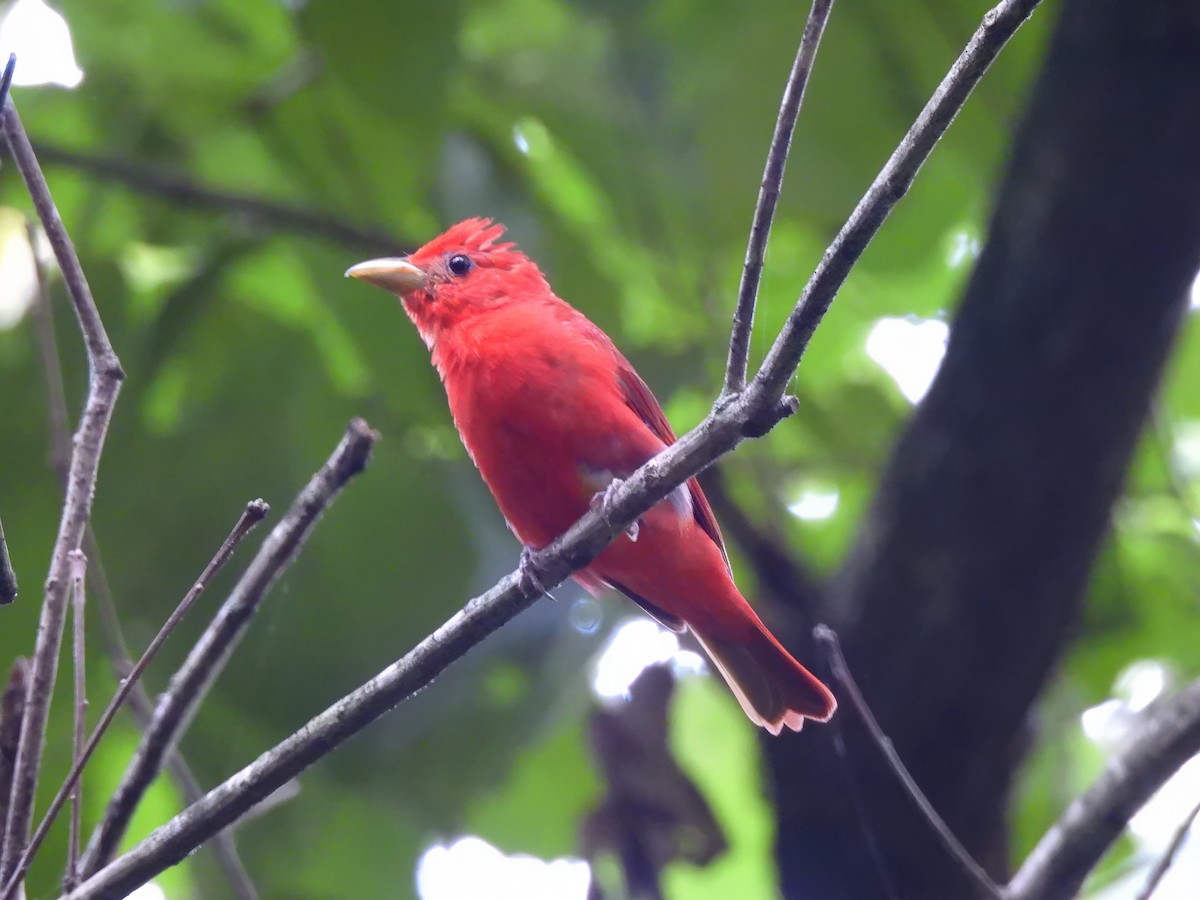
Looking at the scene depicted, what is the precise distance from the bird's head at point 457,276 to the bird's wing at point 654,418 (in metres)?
0.49

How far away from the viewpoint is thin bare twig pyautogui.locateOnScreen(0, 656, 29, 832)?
1986 millimetres

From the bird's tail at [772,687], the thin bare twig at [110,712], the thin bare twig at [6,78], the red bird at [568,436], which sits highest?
the red bird at [568,436]

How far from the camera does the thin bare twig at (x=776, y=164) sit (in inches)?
70.9

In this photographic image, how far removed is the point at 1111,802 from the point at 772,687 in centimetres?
104

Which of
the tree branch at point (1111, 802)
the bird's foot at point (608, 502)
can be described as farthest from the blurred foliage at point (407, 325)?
the tree branch at point (1111, 802)

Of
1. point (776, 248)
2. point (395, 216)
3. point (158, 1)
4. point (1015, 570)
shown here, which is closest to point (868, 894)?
point (1015, 570)

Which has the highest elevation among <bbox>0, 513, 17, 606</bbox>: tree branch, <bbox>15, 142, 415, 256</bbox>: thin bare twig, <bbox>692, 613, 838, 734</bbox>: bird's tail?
<bbox>15, 142, 415, 256</bbox>: thin bare twig

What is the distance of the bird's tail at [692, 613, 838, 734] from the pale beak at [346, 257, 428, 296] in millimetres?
1361

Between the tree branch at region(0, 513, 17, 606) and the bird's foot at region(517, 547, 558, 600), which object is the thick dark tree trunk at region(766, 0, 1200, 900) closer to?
the bird's foot at region(517, 547, 558, 600)

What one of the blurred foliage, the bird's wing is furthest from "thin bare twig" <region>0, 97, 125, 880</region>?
the bird's wing

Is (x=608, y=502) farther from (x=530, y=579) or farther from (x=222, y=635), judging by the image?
(x=222, y=635)

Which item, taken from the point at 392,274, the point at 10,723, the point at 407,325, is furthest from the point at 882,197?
the point at 407,325

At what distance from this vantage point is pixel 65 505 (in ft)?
6.97

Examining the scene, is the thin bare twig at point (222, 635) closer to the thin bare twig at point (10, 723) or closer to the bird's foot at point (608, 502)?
the thin bare twig at point (10, 723)
